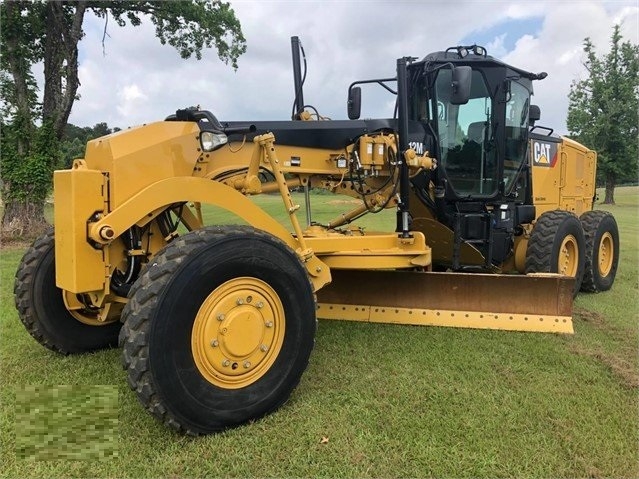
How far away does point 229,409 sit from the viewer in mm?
3031

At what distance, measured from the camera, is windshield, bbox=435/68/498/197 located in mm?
5441

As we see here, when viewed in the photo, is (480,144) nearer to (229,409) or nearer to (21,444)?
(229,409)

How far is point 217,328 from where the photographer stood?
120 inches

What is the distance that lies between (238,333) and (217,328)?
0.13 m

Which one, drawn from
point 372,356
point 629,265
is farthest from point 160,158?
point 629,265

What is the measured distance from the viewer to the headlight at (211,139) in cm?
378

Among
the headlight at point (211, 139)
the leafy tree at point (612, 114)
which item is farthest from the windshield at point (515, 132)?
the leafy tree at point (612, 114)

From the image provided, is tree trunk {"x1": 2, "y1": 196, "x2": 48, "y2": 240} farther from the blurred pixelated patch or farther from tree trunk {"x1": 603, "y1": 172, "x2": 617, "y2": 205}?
tree trunk {"x1": 603, "y1": 172, "x2": 617, "y2": 205}

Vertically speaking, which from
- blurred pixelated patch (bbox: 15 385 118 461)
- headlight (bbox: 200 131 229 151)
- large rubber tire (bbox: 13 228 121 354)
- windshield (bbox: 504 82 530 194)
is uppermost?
windshield (bbox: 504 82 530 194)

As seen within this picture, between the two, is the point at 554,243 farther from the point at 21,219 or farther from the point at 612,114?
the point at 612,114

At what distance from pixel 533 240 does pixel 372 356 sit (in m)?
2.71

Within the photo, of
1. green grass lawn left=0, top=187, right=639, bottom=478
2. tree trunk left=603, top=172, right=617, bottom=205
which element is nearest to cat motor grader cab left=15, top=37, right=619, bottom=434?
green grass lawn left=0, top=187, right=639, bottom=478

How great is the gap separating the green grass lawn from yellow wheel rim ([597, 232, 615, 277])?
3.06 metres

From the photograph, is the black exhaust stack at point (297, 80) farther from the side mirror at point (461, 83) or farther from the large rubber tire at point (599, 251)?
the large rubber tire at point (599, 251)
